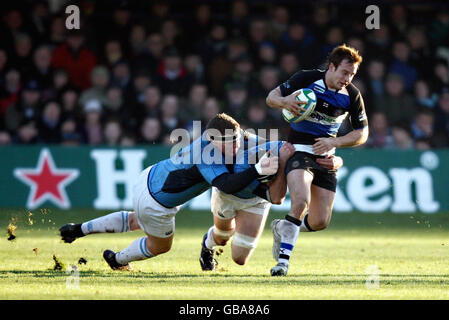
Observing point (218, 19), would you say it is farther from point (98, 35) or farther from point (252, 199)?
point (252, 199)

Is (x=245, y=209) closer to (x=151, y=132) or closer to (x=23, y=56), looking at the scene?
(x=151, y=132)

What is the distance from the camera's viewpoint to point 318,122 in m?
8.13

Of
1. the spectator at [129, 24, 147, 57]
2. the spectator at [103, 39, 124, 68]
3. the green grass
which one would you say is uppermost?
the spectator at [129, 24, 147, 57]

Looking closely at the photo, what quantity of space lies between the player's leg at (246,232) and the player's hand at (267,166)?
0.78 metres

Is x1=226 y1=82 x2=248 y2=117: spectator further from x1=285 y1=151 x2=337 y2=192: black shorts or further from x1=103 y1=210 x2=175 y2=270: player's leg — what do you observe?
x1=103 y1=210 x2=175 y2=270: player's leg

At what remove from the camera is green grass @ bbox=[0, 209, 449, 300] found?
641 centimetres

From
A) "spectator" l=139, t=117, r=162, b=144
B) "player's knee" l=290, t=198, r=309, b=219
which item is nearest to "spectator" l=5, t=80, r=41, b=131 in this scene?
"spectator" l=139, t=117, r=162, b=144

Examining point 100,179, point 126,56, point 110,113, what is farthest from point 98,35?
point 100,179

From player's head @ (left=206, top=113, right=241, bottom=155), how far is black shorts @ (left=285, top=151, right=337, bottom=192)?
2.70 ft

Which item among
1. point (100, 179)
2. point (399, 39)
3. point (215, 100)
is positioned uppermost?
point (399, 39)

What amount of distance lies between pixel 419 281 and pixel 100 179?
22.5 feet

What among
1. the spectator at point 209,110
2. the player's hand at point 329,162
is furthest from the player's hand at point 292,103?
the spectator at point 209,110

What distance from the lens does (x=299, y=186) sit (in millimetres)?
7676

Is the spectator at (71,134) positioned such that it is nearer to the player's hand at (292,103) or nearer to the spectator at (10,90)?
the spectator at (10,90)
